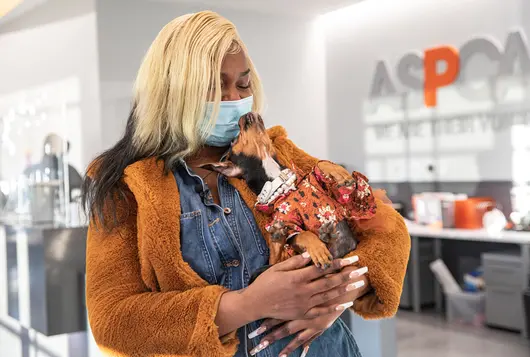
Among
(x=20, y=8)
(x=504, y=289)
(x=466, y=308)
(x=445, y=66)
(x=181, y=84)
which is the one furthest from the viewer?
(x=20, y=8)

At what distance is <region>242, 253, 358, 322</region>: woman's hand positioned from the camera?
100cm

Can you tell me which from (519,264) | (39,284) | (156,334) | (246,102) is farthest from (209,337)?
(519,264)

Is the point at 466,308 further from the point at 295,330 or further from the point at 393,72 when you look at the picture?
the point at 295,330

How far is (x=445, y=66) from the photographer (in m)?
5.73

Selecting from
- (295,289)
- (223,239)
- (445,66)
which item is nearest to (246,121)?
(223,239)

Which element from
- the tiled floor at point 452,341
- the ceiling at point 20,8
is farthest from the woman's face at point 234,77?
the ceiling at point 20,8

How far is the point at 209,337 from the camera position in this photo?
1.01m

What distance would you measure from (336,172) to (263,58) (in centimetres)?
543

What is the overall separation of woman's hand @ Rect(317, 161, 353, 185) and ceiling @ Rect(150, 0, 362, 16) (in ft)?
16.5

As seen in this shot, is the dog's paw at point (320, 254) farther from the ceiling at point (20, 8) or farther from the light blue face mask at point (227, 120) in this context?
the ceiling at point (20, 8)

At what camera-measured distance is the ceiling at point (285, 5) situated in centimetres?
600

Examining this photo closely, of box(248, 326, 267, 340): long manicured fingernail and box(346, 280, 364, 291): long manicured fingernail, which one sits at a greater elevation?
box(346, 280, 364, 291): long manicured fingernail

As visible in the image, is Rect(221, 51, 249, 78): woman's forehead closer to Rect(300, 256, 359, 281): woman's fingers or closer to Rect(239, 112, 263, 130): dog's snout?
Rect(239, 112, 263, 130): dog's snout

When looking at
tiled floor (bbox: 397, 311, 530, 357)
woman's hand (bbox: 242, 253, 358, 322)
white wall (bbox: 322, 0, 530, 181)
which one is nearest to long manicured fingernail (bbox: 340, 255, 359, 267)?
woman's hand (bbox: 242, 253, 358, 322)
